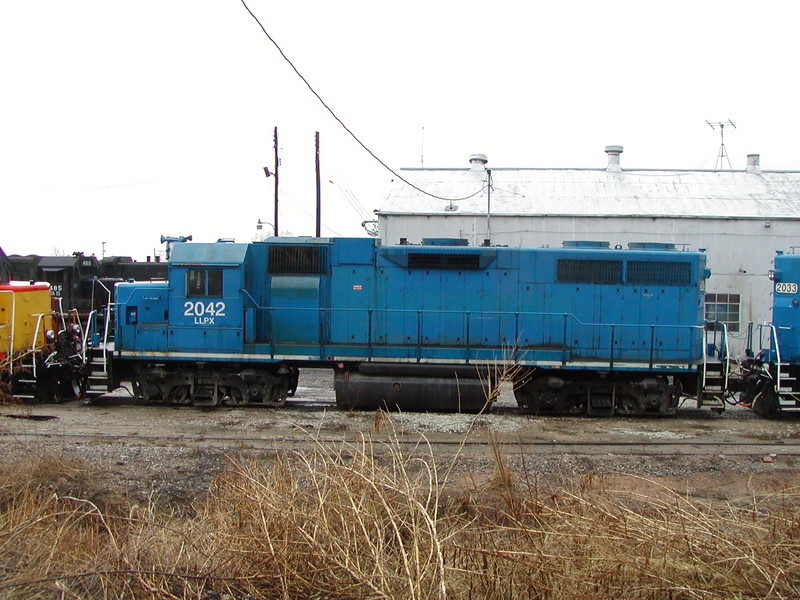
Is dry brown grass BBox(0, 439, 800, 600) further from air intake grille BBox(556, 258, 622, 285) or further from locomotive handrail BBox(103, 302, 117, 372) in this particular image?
locomotive handrail BBox(103, 302, 117, 372)

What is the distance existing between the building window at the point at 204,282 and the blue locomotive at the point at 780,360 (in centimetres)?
1004

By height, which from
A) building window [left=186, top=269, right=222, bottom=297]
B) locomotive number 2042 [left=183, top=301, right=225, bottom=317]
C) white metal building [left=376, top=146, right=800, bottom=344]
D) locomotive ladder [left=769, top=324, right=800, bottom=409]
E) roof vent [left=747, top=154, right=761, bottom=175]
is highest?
roof vent [left=747, top=154, right=761, bottom=175]

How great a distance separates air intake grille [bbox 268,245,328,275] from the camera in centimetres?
1308

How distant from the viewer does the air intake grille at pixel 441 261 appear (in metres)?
12.9

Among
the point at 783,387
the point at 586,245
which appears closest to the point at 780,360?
the point at 783,387

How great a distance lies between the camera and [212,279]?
42.1 ft

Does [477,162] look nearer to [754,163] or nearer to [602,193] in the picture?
[602,193]

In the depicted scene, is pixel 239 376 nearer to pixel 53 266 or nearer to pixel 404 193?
pixel 53 266

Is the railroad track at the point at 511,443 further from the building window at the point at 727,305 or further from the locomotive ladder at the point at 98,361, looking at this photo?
the building window at the point at 727,305

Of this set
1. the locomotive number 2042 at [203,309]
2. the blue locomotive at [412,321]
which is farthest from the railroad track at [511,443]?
the locomotive number 2042 at [203,309]

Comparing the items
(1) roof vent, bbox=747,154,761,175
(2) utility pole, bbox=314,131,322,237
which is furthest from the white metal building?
(2) utility pole, bbox=314,131,322,237

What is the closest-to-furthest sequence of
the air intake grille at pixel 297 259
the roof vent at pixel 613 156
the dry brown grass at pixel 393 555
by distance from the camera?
the dry brown grass at pixel 393 555 → the air intake grille at pixel 297 259 → the roof vent at pixel 613 156

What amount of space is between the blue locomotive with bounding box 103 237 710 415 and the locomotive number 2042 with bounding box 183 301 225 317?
1.1 inches

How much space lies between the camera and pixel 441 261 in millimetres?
13000
